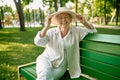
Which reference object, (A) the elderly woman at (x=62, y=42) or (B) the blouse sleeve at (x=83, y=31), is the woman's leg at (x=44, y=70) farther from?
(B) the blouse sleeve at (x=83, y=31)

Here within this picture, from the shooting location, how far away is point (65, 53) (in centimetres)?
377

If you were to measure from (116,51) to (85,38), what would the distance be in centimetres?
84

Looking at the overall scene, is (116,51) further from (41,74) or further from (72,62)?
(41,74)

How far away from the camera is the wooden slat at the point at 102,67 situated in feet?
10.3

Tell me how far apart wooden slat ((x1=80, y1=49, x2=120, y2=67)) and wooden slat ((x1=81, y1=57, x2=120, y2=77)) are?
55 mm

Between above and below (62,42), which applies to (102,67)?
below

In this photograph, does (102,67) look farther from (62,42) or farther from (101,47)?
(62,42)

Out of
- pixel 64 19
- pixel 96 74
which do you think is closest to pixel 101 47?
pixel 96 74

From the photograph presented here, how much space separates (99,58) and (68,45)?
0.61m

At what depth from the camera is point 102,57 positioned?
3.36m

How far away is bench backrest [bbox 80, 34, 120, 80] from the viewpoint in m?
3.11

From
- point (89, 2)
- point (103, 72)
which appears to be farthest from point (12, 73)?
point (89, 2)

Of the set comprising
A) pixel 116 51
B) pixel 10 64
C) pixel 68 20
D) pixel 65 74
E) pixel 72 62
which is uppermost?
pixel 68 20

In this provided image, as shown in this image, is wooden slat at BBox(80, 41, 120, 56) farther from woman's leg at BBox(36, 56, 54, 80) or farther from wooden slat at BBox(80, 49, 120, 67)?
woman's leg at BBox(36, 56, 54, 80)
